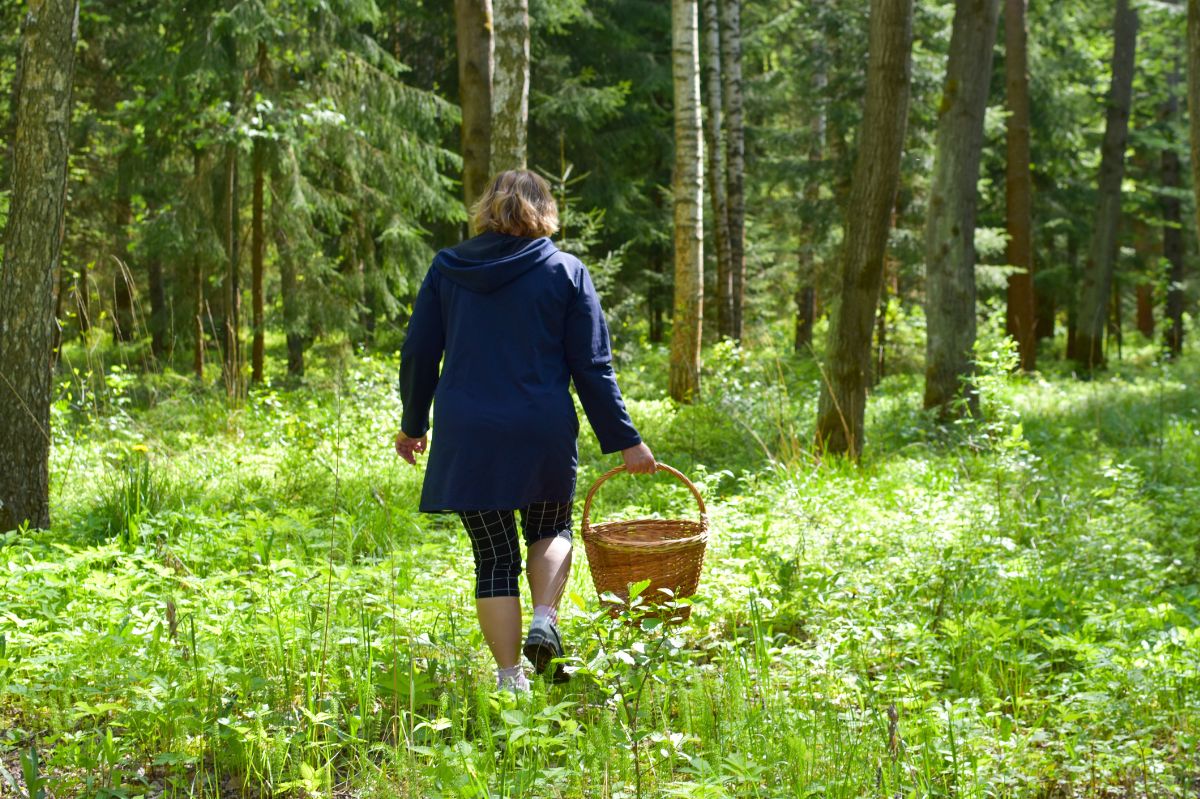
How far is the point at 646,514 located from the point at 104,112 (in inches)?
505

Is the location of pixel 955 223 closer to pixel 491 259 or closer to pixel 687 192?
pixel 687 192

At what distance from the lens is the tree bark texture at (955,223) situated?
10.3m

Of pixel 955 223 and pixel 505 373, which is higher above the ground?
pixel 955 223

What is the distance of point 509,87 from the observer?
7969mm

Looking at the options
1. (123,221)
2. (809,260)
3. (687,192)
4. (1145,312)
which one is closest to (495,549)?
(687,192)

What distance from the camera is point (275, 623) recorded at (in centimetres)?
381

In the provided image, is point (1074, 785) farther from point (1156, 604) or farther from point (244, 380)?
point (244, 380)

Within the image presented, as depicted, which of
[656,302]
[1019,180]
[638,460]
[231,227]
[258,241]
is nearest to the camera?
[638,460]

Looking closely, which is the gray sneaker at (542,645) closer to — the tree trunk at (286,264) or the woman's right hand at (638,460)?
the woman's right hand at (638,460)

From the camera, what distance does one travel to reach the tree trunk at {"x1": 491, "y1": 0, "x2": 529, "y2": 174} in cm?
795

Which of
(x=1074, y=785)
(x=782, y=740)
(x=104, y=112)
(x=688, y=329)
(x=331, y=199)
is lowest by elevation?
(x=1074, y=785)

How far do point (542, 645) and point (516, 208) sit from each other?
1.58 meters

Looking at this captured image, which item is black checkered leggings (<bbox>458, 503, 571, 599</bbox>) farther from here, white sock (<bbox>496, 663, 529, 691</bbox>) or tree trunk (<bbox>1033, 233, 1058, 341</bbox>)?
tree trunk (<bbox>1033, 233, 1058, 341</bbox>)

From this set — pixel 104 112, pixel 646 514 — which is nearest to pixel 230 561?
pixel 646 514
